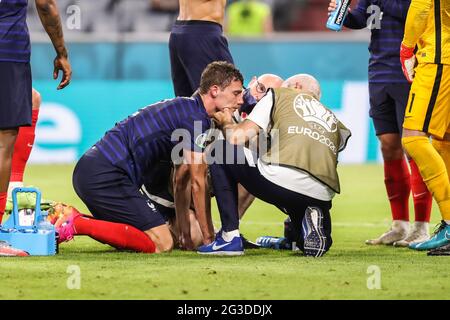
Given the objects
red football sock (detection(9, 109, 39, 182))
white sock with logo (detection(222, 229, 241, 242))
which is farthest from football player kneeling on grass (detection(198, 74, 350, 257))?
red football sock (detection(9, 109, 39, 182))

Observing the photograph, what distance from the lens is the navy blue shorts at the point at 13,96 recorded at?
268 inches

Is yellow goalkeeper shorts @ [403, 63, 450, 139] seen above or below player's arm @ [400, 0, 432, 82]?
below

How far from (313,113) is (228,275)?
58.5 inches

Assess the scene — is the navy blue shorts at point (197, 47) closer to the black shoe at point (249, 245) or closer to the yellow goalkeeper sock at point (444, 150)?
the black shoe at point (249, 245)

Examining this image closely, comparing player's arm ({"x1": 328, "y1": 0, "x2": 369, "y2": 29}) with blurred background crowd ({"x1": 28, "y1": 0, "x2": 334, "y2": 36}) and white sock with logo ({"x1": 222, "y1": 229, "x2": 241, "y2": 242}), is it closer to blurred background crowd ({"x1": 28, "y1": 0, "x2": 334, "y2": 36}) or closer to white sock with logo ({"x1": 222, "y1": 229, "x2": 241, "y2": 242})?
white sock with logo ({"x1": 222, "y1": 229, "x2": 241, "y2": 242})

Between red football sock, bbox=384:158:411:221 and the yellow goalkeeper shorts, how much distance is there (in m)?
1.09

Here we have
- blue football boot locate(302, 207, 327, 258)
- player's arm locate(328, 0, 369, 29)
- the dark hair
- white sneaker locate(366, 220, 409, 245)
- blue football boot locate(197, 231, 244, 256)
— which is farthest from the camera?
player's arm locate(328, 0, 369, 29)

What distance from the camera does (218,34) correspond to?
816cm

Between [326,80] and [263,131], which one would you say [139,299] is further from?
[326,80]

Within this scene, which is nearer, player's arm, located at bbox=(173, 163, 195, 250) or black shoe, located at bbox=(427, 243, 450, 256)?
black shoe, located at bbox=(427, 243, 450, 256)

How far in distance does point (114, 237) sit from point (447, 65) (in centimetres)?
244

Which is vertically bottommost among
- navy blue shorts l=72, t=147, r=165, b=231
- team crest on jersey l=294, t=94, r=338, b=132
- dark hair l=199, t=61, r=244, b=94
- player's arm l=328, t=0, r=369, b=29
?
navy blue shorts l=72, t=147, r=165, b=231

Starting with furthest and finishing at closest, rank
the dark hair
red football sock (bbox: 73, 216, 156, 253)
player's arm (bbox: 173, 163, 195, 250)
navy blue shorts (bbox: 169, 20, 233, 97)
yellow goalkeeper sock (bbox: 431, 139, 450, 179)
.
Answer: navy blue shorts (bbox: 169, 20, 233, 97), yellow goalkeeper sock (bbox: 431, 139, 450, 179), player's arm (bbox: 173, 163, 195, 250), red football sock (bbox: 73, 216, 156, 253), the dark hair

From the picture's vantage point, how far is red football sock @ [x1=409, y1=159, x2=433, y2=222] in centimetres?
A: 802
